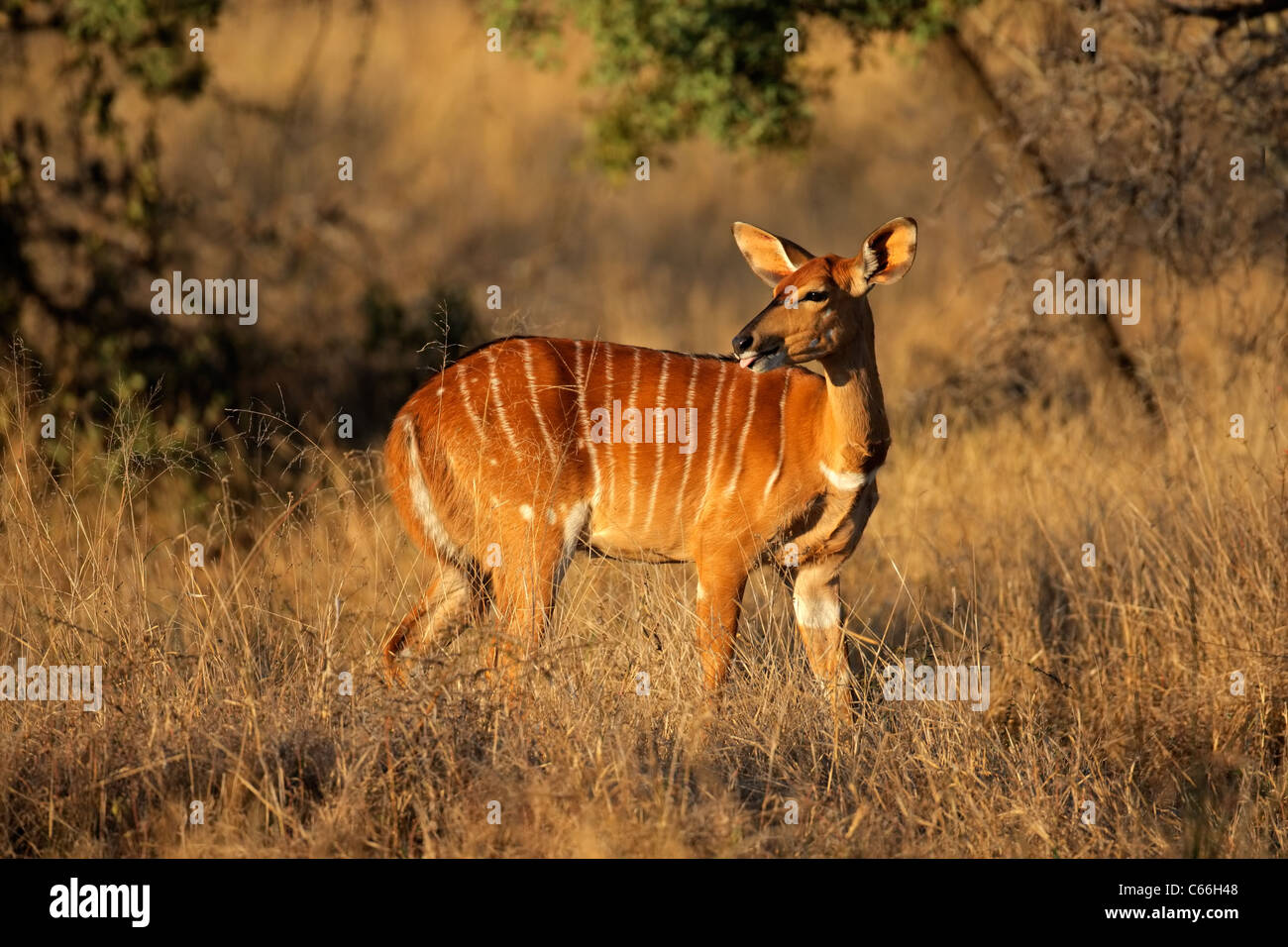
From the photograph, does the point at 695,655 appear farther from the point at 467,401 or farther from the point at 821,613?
the point at 467,401

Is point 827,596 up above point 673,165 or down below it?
below

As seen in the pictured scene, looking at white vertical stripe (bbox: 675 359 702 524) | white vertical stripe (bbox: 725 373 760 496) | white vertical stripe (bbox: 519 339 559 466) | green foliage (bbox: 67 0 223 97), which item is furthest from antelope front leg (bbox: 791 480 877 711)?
green foliage (bbox: 67 0 223 97)

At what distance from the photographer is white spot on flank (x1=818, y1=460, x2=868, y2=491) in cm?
532

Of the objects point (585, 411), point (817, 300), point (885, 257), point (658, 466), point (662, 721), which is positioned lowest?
point (662, 721)

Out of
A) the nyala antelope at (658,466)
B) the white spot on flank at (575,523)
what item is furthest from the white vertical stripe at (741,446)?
the white spot on flank at (575,523)

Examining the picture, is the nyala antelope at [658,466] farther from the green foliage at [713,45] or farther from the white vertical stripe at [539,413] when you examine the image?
the green foliage at [713,45]

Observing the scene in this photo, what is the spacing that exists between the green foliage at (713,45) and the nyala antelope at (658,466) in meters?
2.70

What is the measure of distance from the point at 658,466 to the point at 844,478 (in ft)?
2.23

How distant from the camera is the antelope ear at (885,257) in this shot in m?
5.23

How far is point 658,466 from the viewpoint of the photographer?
547 cm

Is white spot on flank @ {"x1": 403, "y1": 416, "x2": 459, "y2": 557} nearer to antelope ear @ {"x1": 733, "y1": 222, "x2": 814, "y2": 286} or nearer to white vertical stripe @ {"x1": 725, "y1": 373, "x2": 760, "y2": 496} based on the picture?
white vertical stripe @ {"x1": 725, "y1": 373, "x2": 760, "y2": 496}

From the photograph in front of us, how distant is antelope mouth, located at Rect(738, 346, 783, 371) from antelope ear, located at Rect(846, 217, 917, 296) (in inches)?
17.8

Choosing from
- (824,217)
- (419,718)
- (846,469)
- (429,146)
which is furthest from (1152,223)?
(429,146)

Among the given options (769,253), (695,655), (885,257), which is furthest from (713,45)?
(695,655)
